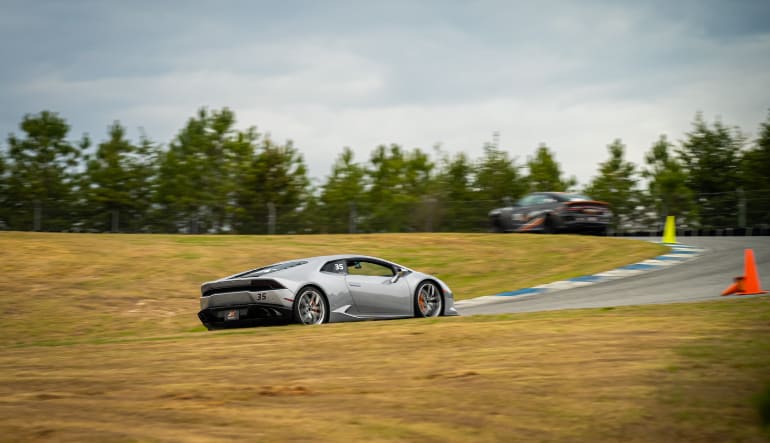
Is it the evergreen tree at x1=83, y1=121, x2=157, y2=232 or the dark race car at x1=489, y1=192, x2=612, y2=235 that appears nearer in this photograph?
the dark race car at x1=489, y1=192, x2=612, y2=235

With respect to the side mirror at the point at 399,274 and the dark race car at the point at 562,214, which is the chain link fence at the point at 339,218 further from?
the side mirror at the point at 399,274

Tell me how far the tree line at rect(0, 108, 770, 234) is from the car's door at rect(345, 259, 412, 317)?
2149 centimetres

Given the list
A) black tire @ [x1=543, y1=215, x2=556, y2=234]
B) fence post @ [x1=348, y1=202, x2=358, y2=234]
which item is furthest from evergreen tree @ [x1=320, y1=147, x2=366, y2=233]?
black tire @ [x1=543, y1=215, x2=556, y2=234]

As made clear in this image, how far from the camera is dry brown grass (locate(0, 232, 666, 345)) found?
47.4ft

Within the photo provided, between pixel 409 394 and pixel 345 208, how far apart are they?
30.3 m

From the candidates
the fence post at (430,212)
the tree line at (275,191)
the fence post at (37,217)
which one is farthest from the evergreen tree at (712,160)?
the fence post at (37,217)

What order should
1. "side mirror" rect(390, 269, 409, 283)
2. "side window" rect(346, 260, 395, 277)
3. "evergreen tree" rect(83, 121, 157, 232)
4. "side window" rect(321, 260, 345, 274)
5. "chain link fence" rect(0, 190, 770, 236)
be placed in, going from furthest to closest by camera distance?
"evergreen tree" rect(83, 121, 157, 232) → "chain link fence" rect(0, 190, 770, 236) → "side mirror" rect(390, 269, 409, 283) → "side window" rect(346, 260, 395, 277) → "side window" rect(321, 260, 345, 274)

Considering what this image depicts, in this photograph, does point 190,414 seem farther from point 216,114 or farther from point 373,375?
point 216,114

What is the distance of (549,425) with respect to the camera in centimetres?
488

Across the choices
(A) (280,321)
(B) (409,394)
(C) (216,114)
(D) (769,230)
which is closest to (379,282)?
(A) (280,321)

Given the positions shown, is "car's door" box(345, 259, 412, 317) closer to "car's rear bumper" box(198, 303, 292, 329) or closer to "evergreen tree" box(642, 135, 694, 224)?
"car's rear bumper" box(198, 303, 292, 329)

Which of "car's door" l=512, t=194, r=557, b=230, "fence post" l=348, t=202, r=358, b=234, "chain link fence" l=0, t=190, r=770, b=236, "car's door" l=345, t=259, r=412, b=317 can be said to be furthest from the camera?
"fence post" l=348, t=202, r=358, b=234

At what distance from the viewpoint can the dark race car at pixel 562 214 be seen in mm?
26750

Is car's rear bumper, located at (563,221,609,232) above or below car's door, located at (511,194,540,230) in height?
below
